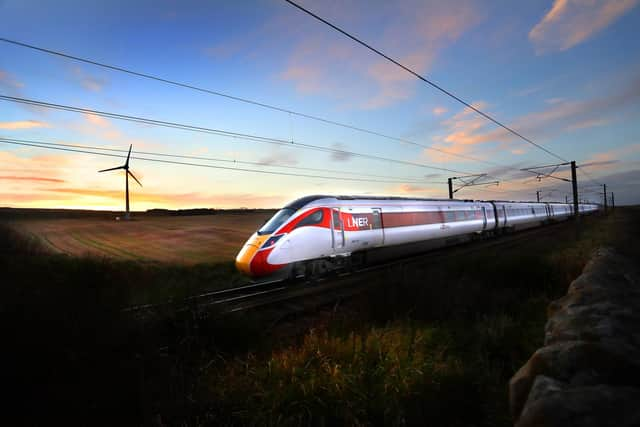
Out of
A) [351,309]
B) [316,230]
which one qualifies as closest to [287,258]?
[316,230]

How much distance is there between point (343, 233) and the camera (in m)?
11.8

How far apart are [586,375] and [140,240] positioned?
22336mm

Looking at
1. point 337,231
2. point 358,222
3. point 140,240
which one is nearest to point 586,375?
point 337,231

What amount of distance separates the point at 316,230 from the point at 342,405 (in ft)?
25.7

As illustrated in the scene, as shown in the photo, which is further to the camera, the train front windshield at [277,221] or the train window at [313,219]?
the train window at [313,219]

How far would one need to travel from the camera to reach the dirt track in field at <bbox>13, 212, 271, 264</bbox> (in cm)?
1622

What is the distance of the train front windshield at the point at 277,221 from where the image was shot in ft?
34.2

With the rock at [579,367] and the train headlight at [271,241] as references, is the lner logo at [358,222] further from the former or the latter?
the rock at [579,367]

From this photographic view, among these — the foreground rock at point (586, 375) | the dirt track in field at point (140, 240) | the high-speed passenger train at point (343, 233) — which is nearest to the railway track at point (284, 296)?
the high-speed passenger train at point (343, 233)

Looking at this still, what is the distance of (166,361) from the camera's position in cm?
360

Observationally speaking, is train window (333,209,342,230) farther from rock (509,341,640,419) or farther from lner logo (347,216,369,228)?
rock (509,341,640,419)

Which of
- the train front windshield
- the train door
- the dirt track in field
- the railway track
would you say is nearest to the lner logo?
the train door

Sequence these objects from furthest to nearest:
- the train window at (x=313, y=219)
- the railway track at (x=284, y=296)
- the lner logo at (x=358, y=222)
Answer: the lner logo at (x=358, y=222), the train window at (x=313, y=219), the railway track at (x=284, y=296)

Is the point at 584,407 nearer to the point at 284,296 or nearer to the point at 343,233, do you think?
the point at 284,296
